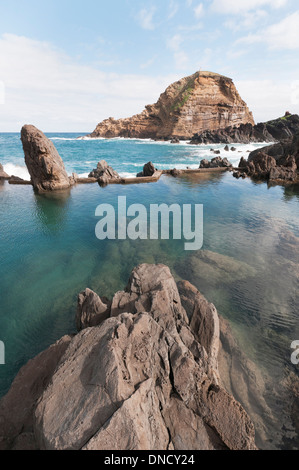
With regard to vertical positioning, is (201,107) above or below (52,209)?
above

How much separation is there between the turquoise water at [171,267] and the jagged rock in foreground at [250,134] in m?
73.7

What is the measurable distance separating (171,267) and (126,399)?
7.95m

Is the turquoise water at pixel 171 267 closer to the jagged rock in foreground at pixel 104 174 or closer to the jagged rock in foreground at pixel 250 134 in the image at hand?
the jagged rock in foreground at pixel 104 174

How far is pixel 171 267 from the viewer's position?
1109cm

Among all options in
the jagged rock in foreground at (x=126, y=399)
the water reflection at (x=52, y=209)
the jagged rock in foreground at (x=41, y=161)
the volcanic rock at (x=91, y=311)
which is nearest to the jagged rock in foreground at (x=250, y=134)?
the jagged rock in foreground at (x=41, y=161)

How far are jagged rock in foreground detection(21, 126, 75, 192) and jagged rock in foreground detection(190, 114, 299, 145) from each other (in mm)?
74484

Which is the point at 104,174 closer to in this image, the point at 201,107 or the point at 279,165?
the point at 279,165

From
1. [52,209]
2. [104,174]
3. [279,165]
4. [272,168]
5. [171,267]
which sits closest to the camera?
[171,267]

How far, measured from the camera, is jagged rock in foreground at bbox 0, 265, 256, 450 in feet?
10.4

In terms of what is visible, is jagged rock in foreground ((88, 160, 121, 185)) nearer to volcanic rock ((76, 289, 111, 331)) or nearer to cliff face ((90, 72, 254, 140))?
volcanic rock ((76, 289, 111, 331))

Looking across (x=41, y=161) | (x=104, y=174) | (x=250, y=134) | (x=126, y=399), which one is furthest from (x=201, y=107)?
(x=126, y=399)
